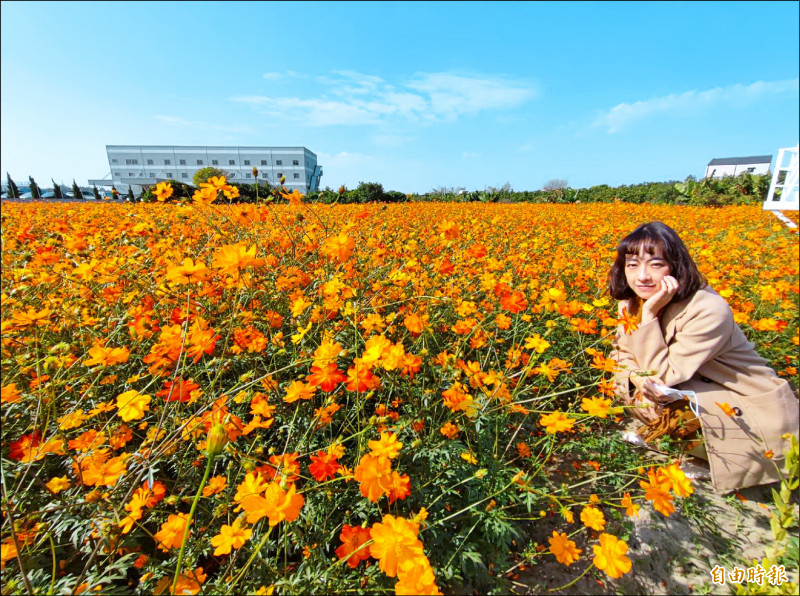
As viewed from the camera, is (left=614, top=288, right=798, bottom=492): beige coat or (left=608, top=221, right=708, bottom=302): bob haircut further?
(left=608, top=221, right=708, bottom=302): bob haircut

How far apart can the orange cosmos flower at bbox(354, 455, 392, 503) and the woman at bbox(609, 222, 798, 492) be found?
105 centimetres

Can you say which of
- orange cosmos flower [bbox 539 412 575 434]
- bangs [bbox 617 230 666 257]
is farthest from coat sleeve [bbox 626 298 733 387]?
orange cosmos flower [bbox 539 412 575 434]

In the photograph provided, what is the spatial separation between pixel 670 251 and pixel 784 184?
13.7 m

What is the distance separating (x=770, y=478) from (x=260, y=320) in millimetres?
2128

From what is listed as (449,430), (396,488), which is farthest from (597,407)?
(396,488)

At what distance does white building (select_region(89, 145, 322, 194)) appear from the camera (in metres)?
51.4

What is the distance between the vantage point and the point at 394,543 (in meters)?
0.73

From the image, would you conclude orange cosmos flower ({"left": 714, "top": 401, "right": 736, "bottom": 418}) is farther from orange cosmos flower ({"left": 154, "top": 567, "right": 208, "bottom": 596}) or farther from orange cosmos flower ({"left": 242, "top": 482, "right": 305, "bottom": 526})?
orange cosmos flower ({"left": 154, "top": 567, "right": 208, "bottom": 596})

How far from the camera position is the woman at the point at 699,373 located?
4.75 feet

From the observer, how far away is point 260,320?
1.48m

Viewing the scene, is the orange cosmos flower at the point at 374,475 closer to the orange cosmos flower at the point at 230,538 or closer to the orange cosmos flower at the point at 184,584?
the orange cosmos flower at the point at 230,538

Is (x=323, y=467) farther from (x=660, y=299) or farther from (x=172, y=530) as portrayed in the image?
(x=660, y=299)

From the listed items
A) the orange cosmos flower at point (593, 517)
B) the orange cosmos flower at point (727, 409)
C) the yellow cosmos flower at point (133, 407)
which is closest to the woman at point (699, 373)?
the orange cosmos flower at point (727, 409)

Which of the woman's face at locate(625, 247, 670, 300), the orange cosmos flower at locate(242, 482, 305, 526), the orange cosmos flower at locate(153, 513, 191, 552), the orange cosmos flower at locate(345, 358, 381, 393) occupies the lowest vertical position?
the orange cosmos flower at locate(153, 513, 191, 552)
